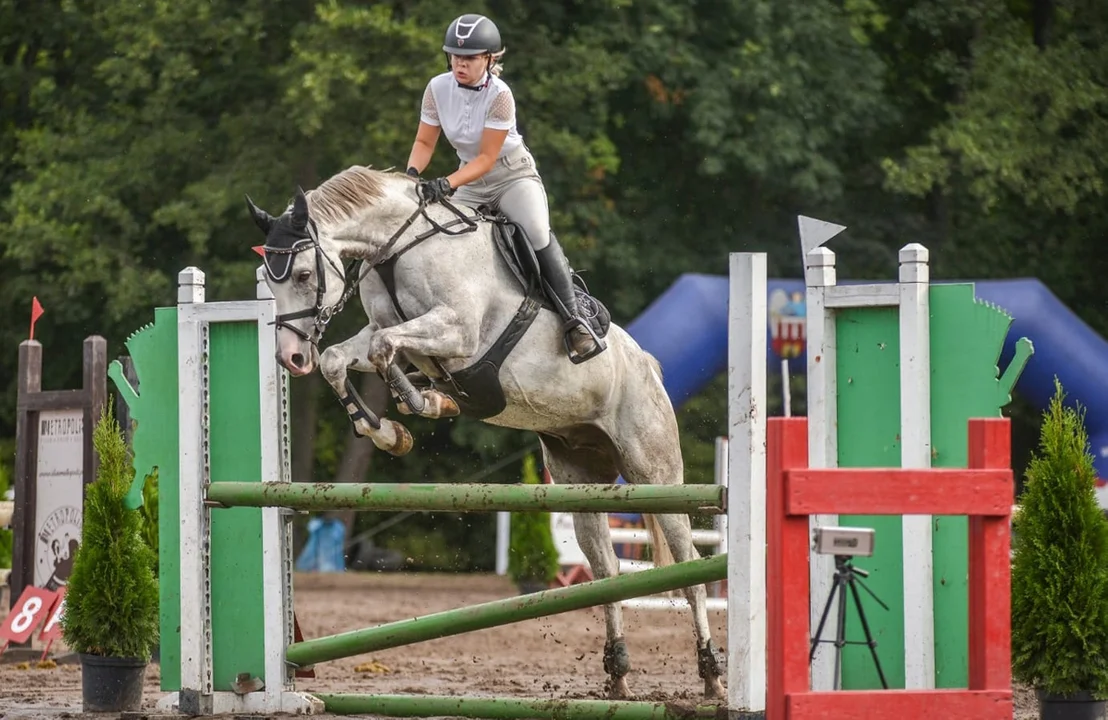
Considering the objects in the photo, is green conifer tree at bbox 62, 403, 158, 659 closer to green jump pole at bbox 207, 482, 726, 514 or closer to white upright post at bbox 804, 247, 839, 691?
green jump pole at bbox 207, 482, 726, 514

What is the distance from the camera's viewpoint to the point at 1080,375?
37.1ft

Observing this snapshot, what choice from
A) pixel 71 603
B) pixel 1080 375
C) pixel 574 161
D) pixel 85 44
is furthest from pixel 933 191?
pixel 71 603

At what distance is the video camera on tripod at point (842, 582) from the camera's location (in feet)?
11.5

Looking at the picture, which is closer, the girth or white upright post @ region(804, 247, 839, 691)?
white upright post @ region(804, 247, 839, 691)

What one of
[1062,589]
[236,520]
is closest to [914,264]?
[1062,589]

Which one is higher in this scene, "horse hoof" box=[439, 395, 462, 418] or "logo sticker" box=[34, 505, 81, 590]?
"horse hoof" box=[439, 395, 462, 418]

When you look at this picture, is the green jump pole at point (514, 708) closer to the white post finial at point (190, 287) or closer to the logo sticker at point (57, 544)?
the white post finial at point (190, 287)

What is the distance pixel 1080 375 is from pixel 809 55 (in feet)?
19.4

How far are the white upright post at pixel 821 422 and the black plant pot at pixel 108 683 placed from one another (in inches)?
93.1

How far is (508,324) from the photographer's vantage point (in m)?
4.94

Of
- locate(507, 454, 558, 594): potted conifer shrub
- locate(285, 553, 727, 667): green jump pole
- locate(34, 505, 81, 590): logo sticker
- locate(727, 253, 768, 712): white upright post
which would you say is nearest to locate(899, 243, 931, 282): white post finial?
locate(727, 253, 768, 712): white upright post

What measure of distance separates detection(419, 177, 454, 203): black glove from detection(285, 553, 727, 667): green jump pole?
135cm

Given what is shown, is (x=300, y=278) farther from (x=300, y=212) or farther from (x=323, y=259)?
(x=300, y=212)

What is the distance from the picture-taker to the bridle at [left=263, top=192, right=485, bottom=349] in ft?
14.9
